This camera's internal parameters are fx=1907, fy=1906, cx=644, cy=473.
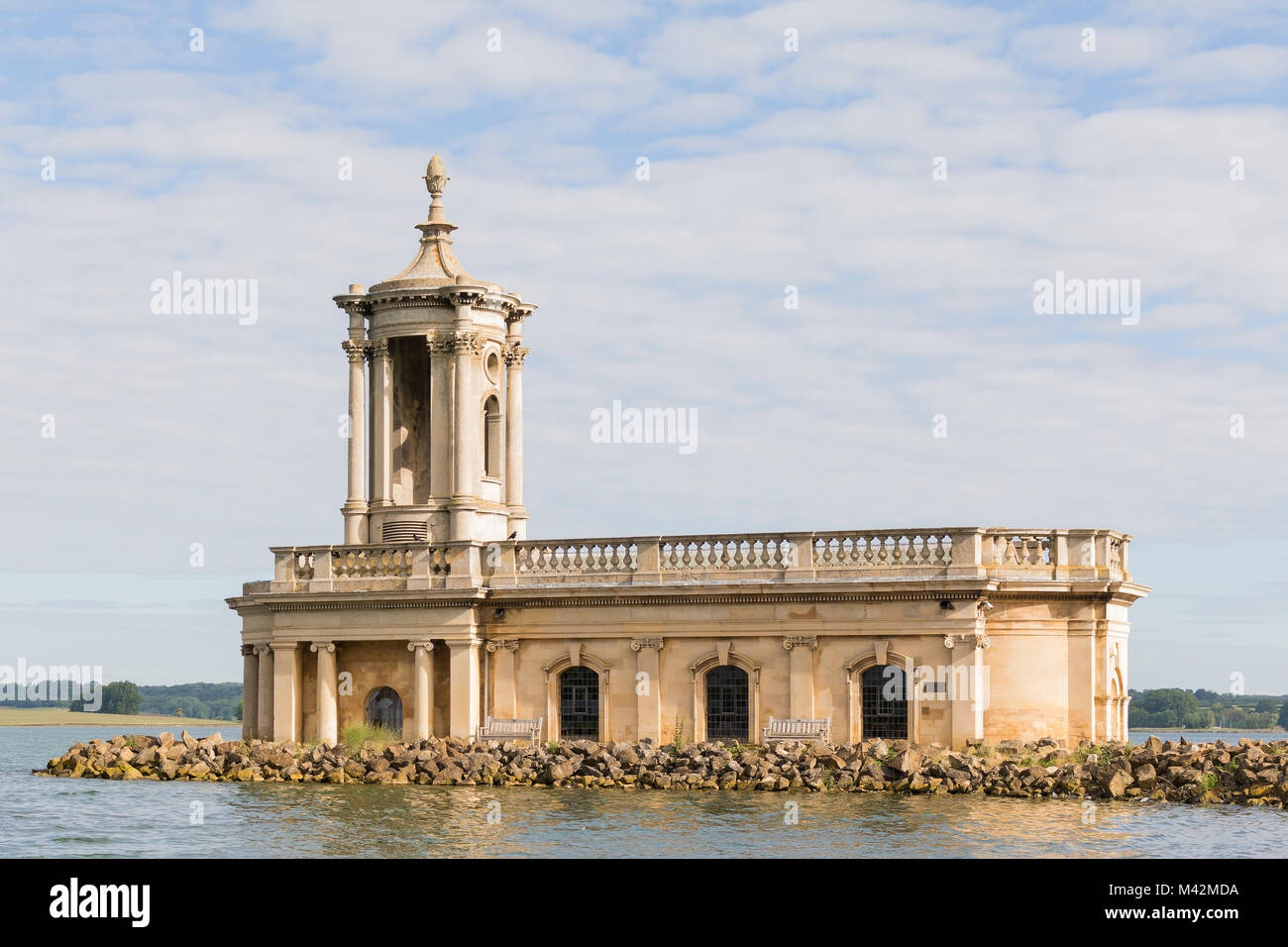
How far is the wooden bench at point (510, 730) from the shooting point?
4406cm

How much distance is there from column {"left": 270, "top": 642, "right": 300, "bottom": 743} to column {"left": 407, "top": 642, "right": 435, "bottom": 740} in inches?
129

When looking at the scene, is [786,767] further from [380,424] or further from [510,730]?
[380,424]

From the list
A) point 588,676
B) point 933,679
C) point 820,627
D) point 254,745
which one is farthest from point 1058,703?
point 254,745

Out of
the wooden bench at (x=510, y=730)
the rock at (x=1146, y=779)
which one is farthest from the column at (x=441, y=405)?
the rock at (x=1146, y=779)

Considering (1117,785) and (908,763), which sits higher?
(908,763)

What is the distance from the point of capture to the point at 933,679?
4122 cm

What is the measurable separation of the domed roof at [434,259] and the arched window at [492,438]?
3412 millimetres

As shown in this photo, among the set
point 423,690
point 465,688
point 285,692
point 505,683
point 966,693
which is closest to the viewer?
point 966,693

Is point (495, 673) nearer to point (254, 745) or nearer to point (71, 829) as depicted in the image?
point (254, 745)

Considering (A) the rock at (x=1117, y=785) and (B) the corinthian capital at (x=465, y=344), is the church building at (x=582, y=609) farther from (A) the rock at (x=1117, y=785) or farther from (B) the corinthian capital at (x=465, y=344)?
(A) the rock at (x=1117, y=785)

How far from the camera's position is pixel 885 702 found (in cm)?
4191

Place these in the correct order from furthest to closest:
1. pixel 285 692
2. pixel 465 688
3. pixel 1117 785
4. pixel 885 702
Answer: pixel 285 692
pixel 465 688
pixel 885 702
pixel 1117 785

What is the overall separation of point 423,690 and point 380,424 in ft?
25.1

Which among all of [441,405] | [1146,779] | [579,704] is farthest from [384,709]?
[1146,779]
